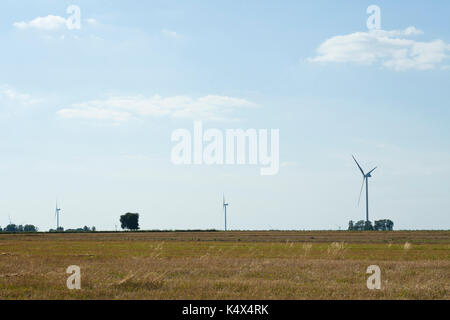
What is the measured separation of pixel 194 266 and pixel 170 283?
28.4 feet

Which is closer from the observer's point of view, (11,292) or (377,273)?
(11,292)

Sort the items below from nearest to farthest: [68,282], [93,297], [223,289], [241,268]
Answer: [93,297]
[223,289]
[68,282]
[241,268]

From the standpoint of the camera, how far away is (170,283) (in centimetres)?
2480

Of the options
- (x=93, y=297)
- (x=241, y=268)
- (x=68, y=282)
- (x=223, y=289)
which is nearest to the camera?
(x=93, y=297)

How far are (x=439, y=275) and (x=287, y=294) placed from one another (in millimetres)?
11175
